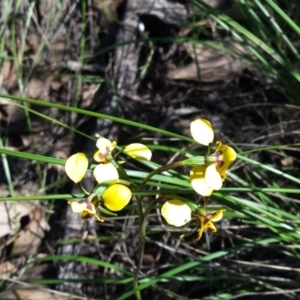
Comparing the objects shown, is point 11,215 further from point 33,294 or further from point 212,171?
point 212,171

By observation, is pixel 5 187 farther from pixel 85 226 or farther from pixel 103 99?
pixel 103 99

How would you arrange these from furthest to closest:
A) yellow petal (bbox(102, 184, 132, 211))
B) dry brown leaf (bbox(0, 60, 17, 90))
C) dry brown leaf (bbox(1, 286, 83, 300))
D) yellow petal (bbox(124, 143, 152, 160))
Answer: dry brown leaf (bbox(0, 60, 17, 90)), dry brown leaf (bbox(1, 286, 83, 300)), yellow petal (bbox(124, 143, 152, 160)), yellow petal (bbox(102, 184, 132, 211))

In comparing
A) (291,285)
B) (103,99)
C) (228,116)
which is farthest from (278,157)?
(103,99)

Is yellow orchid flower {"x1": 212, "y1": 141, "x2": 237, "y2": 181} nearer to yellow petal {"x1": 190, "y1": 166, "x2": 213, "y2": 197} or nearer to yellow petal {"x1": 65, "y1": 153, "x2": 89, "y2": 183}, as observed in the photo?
yellow petal {"x1": 190, "y1": 166, "x2": 213, "y2": 197}

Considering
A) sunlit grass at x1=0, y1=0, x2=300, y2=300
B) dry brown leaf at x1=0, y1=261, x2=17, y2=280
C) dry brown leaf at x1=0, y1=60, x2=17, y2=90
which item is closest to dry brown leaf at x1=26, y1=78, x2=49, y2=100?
dry brown leaf at x1=0, y1=60, x2=17, y2=90

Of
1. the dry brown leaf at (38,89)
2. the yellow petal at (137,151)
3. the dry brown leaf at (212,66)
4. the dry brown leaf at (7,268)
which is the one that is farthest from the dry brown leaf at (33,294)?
the yellow petal at (137,151)

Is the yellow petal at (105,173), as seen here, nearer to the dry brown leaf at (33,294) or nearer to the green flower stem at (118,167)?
the green flower stem at (118,167)

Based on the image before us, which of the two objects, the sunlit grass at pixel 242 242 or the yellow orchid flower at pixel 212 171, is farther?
the sunlit grass at pixel 242 242

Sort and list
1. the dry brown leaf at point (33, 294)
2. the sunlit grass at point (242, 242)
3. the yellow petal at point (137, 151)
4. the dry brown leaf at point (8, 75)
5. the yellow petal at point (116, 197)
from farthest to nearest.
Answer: the dry brown leaf at point (8, 75)
the dry brown leaf at point (33, 294)
the sunlit grass at point (242, 242)
the yellow petal at point (137, 151)
the yellow petal at point (116, 197)
